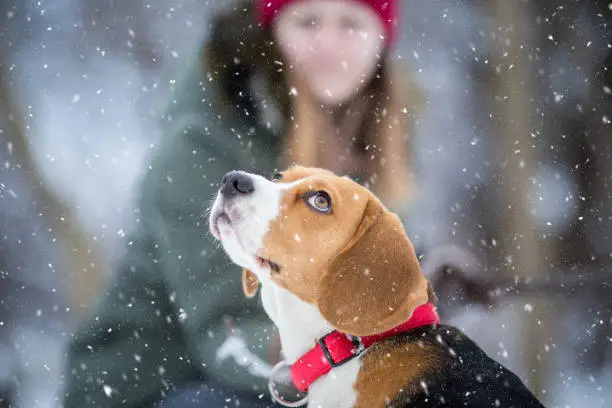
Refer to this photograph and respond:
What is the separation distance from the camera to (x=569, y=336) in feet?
9.42

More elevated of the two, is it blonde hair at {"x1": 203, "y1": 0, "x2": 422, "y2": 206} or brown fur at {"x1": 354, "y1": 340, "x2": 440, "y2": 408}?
blonde hair at {"x1": 203, "y1": 0, "x2": 422, "y2": 206}

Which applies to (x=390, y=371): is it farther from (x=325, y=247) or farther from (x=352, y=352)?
(x=325, y=247)

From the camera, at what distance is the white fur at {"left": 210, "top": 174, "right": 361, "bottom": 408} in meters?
1.56

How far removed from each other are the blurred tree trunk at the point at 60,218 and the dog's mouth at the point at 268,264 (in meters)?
1.28

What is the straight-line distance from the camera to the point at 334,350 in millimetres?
1631

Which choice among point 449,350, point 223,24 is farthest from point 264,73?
point 449,350

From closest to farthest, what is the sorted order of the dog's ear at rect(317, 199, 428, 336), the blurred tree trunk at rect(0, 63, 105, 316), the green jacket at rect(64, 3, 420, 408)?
1. the dog's ear at rect(317, 199, 428, 336)
2. the green jacket at rect(64, 3, 420, 408)
3. the blurred tree trunk at rect(0, 63, 105, 316)

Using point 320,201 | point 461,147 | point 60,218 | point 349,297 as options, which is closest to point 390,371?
point 349,297

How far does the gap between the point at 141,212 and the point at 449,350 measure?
1322 mm

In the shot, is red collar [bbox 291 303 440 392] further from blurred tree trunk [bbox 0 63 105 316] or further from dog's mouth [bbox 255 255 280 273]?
blurred tree trunk [bbox 0 63 105 316]

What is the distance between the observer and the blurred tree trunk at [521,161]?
278 cm

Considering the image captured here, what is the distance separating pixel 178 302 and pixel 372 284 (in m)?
1.06

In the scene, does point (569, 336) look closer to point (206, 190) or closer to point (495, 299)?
point (495, 299)

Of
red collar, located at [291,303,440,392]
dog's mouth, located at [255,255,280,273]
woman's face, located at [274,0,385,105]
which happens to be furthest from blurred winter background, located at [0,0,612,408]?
dog's mouth, located at [255,255,280,273]
